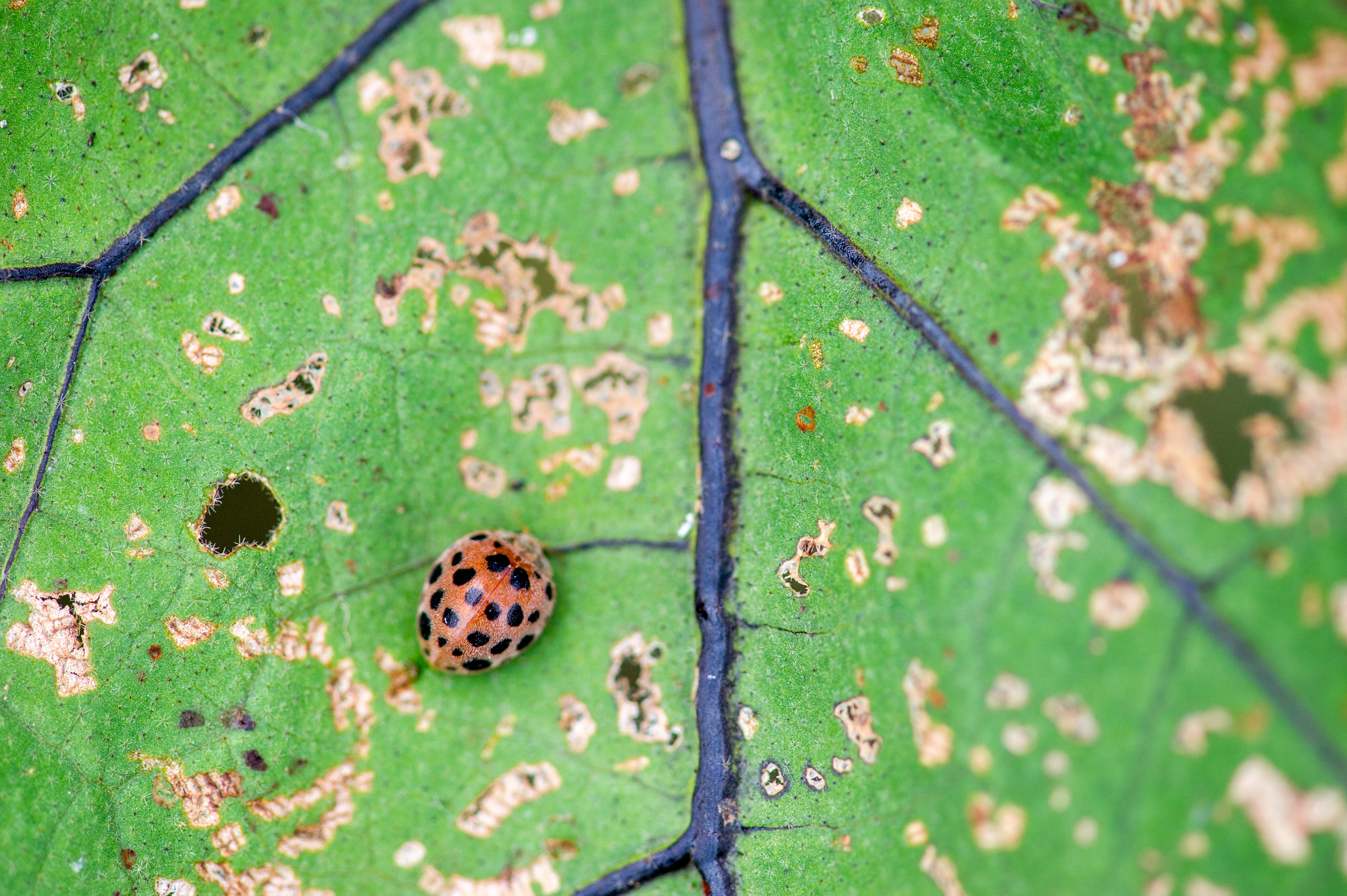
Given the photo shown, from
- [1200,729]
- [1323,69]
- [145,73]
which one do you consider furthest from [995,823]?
[145,73]

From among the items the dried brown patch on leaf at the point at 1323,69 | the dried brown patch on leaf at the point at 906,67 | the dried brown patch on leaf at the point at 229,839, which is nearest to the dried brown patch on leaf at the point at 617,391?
the dried brown patch on leaf at the point at 906,67

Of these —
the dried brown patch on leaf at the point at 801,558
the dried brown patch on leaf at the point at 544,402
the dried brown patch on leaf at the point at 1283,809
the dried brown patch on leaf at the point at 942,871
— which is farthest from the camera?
the dried brown patch on leaf at the point at 544,402

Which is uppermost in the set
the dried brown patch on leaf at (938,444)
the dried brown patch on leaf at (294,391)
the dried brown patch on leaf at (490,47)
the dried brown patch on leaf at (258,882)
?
the dried brown patch on leaf at (490,47)

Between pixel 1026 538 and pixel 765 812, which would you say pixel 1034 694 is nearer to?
pixel 1026 538

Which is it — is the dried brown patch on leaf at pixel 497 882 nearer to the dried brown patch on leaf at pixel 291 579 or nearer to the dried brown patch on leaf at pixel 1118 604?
the dried brown patch on leaf at pixel 291 579

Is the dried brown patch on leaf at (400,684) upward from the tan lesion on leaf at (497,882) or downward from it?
upward

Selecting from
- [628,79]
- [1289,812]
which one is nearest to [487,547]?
[628,79]
